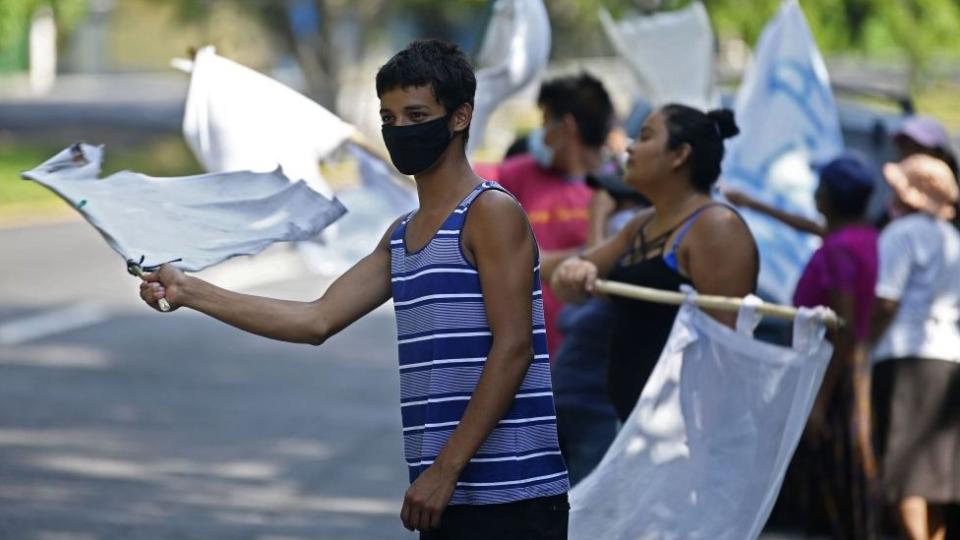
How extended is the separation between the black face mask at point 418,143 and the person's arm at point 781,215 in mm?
3845

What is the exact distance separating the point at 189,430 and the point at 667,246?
5577mm

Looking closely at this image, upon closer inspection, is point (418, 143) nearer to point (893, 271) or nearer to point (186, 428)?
point (893, 271)

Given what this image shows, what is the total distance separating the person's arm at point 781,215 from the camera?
7633 mm

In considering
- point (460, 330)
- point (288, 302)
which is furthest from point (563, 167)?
point (460, 330)

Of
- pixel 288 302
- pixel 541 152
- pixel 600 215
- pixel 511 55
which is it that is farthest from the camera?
pixel 541 152

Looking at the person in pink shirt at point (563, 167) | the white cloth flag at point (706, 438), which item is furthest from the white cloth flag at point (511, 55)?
the white cloth flag at point (706, 438)

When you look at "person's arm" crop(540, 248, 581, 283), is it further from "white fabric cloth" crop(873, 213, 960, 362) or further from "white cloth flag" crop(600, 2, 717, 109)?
"white cloth flag" crop(600, 2, 717, 109)

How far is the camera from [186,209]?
4.36 m

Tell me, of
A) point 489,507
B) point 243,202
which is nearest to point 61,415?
point 243,202

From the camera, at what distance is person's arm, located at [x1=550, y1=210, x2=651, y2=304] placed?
18.0 ft

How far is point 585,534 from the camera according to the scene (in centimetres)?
493

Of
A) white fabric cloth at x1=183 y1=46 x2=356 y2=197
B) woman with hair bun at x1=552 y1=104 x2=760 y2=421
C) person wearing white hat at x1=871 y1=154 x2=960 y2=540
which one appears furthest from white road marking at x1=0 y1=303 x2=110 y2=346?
woman with hair bun at x1=552 y1=104 x2=760 y2=421

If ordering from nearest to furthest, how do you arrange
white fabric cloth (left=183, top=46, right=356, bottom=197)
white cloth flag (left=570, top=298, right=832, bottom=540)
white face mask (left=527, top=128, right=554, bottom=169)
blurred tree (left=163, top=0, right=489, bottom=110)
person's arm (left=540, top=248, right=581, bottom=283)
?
1. white cloth flag (left=570, top=298, right=832, bottom=540)
2. white fabric cloth (left=183, top=46, right=356, bottom=197)
3. person's arm (left=540, top=248, right=581, bottom=283)
4. white face mask (left=527, top=128, right=554, bottom=169)
5. blurred tree (left=163, top=0, right=489, bottom=110)

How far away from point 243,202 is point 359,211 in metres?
2.06
